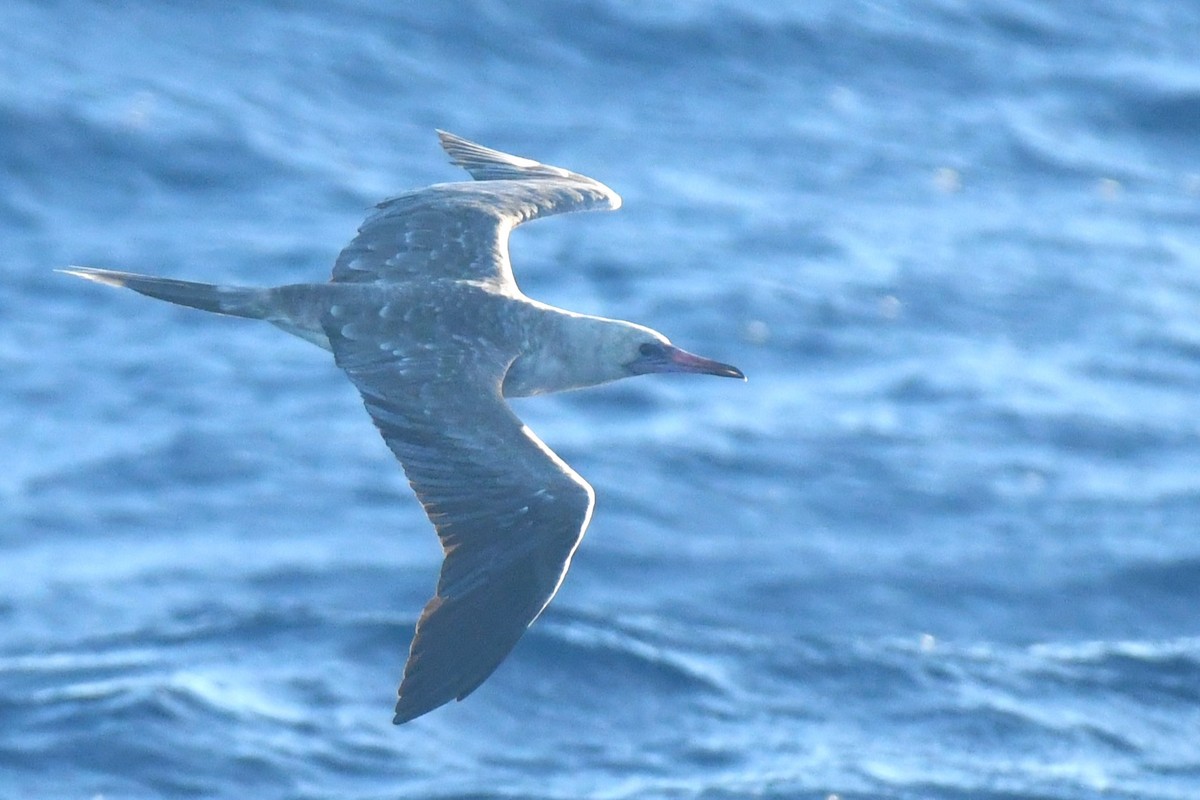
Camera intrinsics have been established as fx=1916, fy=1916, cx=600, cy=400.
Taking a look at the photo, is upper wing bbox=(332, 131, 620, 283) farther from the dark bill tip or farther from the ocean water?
the ocean water

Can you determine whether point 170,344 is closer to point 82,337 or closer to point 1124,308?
point 82,337

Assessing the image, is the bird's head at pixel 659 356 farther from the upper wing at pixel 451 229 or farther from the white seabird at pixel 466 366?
the upper wing at pixel 451 229

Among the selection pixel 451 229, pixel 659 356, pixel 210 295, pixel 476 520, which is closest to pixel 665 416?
pixel 451 229

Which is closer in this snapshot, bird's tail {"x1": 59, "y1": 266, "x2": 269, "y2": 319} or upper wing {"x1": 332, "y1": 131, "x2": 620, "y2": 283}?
bird's tail {"x1": 59, "y1": 266, "x2": 269, "y2": 319}

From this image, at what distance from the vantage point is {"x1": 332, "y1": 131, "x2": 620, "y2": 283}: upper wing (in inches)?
372

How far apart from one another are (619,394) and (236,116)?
18.8ft

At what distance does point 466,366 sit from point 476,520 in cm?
88

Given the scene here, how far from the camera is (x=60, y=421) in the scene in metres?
18.0

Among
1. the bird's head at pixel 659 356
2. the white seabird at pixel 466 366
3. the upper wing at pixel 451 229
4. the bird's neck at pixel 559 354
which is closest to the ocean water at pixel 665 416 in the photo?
the upper wing at pixel 451 229

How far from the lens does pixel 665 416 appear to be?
1886cm

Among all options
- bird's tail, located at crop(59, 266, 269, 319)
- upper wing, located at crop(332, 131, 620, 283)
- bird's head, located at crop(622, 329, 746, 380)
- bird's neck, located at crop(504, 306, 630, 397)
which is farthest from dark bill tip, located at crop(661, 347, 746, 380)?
bird's tail, located at crop(59, 266, 269, 319)

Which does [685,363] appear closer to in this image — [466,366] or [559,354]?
[559,354]

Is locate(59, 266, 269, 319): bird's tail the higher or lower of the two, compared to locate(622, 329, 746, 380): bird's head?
lower

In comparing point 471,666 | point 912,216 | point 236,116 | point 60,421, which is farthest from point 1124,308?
point 471,666
